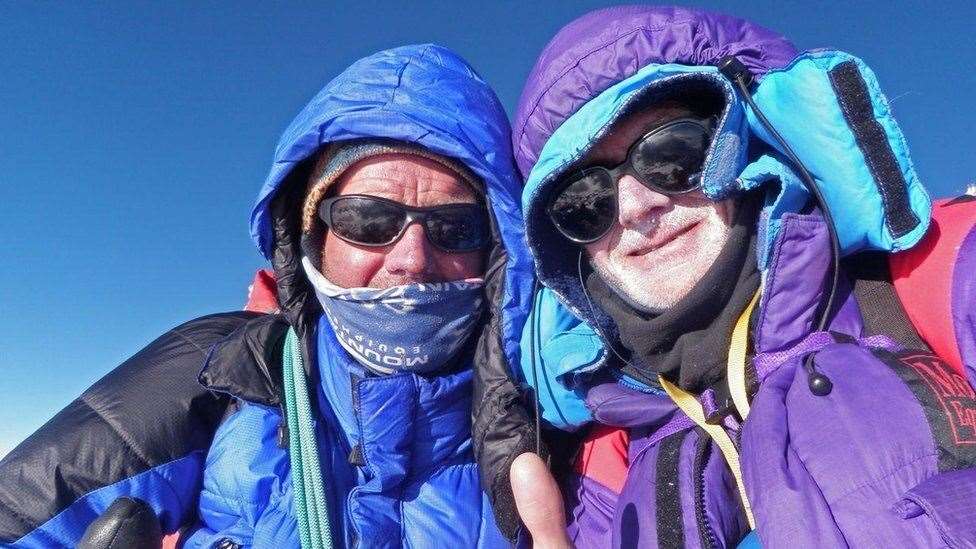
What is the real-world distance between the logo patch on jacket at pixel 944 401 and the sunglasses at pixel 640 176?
0.70m

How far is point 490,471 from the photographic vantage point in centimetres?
190

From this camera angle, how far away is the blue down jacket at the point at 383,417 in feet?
6.64

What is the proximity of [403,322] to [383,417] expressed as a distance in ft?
1.12

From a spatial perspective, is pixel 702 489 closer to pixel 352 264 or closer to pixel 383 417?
pixel 383 417

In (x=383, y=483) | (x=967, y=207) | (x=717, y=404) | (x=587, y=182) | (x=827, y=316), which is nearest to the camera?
(x=967, y=207)

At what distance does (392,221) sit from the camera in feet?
7.30

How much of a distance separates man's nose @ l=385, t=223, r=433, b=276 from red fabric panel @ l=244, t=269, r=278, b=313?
2.94 ft

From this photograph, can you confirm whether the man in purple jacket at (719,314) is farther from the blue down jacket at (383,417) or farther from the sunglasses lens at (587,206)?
the blue down jacket at (383,417)

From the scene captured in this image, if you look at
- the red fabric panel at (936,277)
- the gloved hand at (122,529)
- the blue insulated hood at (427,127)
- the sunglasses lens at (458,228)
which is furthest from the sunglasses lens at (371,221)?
the red fabric panel at (936,277)

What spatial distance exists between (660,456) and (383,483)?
0.96 meters

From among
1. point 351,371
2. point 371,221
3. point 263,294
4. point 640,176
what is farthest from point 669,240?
point 263,294

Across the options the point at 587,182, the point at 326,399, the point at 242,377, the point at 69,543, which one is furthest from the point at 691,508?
the point at 69,543

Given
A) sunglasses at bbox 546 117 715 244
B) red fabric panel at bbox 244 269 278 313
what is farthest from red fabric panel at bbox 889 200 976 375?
red fabric panel at bbox 244 269 278 313

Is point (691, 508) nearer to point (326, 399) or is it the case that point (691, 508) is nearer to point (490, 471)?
point (490, 471)
